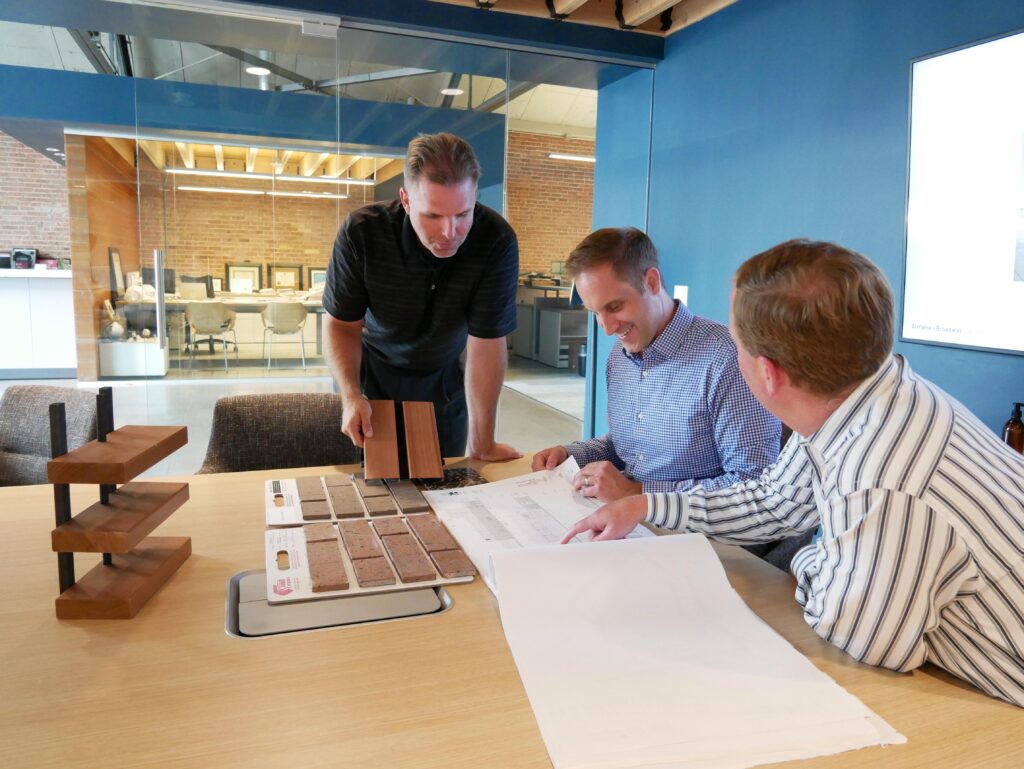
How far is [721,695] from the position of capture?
86 cm

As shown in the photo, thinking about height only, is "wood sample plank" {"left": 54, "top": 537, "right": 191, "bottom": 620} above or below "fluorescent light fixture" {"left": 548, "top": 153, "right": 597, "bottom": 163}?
below

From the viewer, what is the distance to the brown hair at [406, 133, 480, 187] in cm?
183

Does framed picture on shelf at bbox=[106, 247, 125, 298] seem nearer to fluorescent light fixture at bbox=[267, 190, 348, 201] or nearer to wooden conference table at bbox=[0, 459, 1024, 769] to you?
fluorescent light fixture at bbox=[267, 190, 348, 201]

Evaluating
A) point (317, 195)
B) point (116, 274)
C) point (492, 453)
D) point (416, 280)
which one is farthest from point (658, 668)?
point (116, 274)

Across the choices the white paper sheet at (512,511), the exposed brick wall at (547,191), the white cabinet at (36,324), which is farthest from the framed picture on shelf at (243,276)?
the white cabinet at (36,324)

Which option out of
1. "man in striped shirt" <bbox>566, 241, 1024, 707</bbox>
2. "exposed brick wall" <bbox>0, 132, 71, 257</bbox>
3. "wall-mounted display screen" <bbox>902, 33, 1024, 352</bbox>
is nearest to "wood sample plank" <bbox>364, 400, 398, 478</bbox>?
"man in striped shirt" <bbox>566, 241, 1024, 707</bbox>

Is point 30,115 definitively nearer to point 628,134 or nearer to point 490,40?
point 490,40

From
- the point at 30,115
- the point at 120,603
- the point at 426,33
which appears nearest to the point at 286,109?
the point at 426,33

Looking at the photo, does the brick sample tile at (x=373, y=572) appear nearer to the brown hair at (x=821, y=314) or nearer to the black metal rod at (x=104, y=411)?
the black metal rod at (x=104, y=411)

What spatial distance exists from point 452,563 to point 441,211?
99cm

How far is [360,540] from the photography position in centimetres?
131

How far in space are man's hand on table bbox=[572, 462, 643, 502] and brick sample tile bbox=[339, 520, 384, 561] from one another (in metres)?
0.47

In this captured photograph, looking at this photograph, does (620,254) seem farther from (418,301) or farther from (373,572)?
(373,572)

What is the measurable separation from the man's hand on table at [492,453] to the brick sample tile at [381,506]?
0.45 m
